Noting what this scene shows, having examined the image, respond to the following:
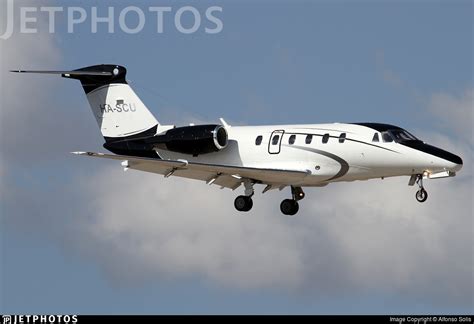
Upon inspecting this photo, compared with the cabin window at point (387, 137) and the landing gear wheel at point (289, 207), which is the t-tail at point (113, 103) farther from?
the cabin window at point (387, 137)

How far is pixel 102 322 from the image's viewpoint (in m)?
37.8

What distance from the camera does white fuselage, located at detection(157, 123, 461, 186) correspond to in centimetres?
4788

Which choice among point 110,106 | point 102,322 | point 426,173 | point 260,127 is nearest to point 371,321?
point 102,322

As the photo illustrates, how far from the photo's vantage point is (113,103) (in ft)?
178

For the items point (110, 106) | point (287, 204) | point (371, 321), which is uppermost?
point (110, 106)

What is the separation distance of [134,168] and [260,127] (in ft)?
15.3

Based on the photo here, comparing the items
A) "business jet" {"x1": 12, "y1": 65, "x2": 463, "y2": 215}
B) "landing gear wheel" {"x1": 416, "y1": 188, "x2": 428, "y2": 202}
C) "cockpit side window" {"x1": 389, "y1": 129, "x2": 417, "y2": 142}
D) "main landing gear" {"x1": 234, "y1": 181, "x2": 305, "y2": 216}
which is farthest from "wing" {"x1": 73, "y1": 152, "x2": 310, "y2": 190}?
"landing gear wheel" {"x1": 416, "y1": 188, "x2": 428, "y2": 202}

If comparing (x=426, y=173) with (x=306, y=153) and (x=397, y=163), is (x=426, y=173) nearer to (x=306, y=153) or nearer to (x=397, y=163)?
(x=397, y=163)

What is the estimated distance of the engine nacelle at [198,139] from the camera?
165ft

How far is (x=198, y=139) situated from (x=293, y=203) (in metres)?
4.04

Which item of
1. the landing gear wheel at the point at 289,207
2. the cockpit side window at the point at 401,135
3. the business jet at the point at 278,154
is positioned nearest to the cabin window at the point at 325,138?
the business jet at the point at 278,154

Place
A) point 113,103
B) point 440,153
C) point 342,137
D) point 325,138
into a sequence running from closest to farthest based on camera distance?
point 440,153
point 342,137
point 325,138
point 113,103

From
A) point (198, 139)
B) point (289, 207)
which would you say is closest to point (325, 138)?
point (289, 207)

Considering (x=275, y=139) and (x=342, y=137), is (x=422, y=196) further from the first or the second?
(x=275, y=139)
